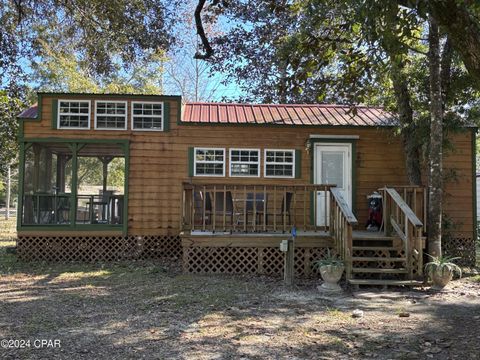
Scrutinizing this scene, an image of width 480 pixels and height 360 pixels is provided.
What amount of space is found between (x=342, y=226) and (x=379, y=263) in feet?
3.29

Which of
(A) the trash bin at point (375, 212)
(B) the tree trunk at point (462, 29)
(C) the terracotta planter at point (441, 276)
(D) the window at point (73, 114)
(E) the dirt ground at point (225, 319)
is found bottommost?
(E) the dirt ground at point (225, 319)

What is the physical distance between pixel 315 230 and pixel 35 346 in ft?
17.2

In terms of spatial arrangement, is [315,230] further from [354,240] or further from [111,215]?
[111,215]

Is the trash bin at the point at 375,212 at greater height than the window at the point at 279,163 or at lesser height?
lesser

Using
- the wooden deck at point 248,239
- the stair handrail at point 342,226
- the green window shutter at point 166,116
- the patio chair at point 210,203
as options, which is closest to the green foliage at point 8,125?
the green window shutter at point 166,116

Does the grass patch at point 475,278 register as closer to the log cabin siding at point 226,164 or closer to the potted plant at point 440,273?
the potted plant at point 440,273

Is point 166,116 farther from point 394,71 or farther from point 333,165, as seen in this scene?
point 394,71

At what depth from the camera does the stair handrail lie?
284 inches

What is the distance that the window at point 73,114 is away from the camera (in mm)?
9945

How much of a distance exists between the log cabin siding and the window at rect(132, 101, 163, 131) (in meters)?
0.11

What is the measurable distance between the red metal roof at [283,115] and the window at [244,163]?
0.67 meters

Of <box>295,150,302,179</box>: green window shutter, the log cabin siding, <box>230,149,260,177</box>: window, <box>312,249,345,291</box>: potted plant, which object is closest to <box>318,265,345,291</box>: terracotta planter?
<box>312,249,345,291</box>: potted plant

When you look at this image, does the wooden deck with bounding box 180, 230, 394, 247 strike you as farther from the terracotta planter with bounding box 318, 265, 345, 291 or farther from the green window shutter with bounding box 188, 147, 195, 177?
the green window shutter with bounding box 188, 147, 195, 177

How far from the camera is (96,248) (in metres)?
9.88
